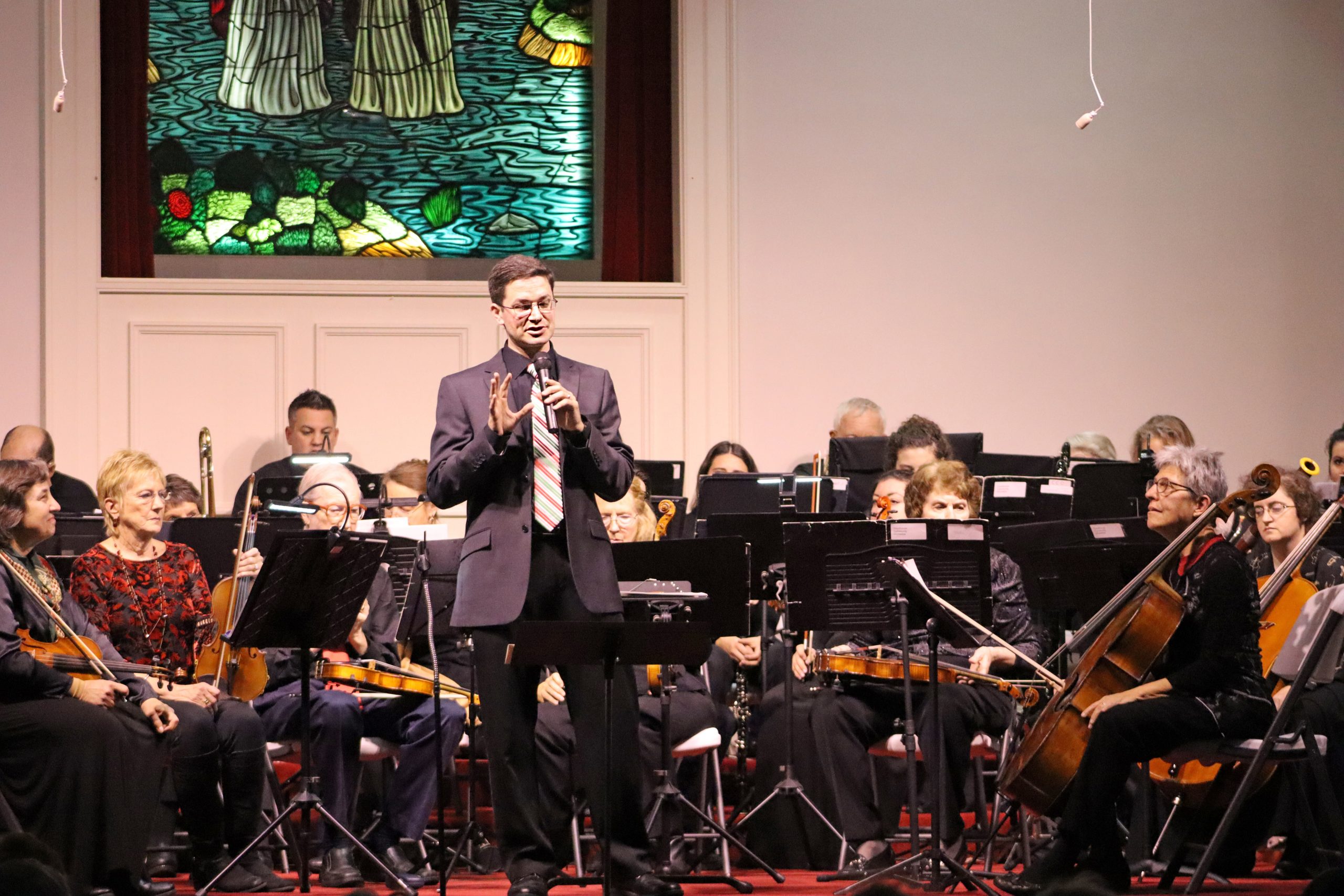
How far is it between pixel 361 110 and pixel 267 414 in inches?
79.8

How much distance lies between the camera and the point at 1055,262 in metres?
10.0

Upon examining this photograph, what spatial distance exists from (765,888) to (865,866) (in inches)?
16.4

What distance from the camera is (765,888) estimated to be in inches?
192

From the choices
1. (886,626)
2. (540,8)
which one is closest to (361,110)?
(540,8)

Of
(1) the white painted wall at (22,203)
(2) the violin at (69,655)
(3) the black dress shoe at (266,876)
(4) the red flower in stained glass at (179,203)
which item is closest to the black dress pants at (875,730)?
(3) the black dress shoe at (266,876)

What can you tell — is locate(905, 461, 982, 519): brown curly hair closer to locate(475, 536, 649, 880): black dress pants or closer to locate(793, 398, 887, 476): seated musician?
locate(475, 536, 649, 880): black dress pants

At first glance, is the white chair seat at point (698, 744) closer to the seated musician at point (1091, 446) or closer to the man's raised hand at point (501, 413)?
the man's raised hand at point (501, 413)

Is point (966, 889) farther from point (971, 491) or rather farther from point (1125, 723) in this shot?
point (971, 491)

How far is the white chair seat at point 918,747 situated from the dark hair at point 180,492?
313 centimetres

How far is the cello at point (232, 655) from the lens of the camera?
520 centimetres

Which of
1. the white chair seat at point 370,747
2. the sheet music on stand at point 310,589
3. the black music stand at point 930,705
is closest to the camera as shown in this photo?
the black music stand at point 930,705

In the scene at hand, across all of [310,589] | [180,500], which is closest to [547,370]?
[310,589]

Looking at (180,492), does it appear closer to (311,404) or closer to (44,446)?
(44,446)

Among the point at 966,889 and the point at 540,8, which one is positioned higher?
the point at 540,8
